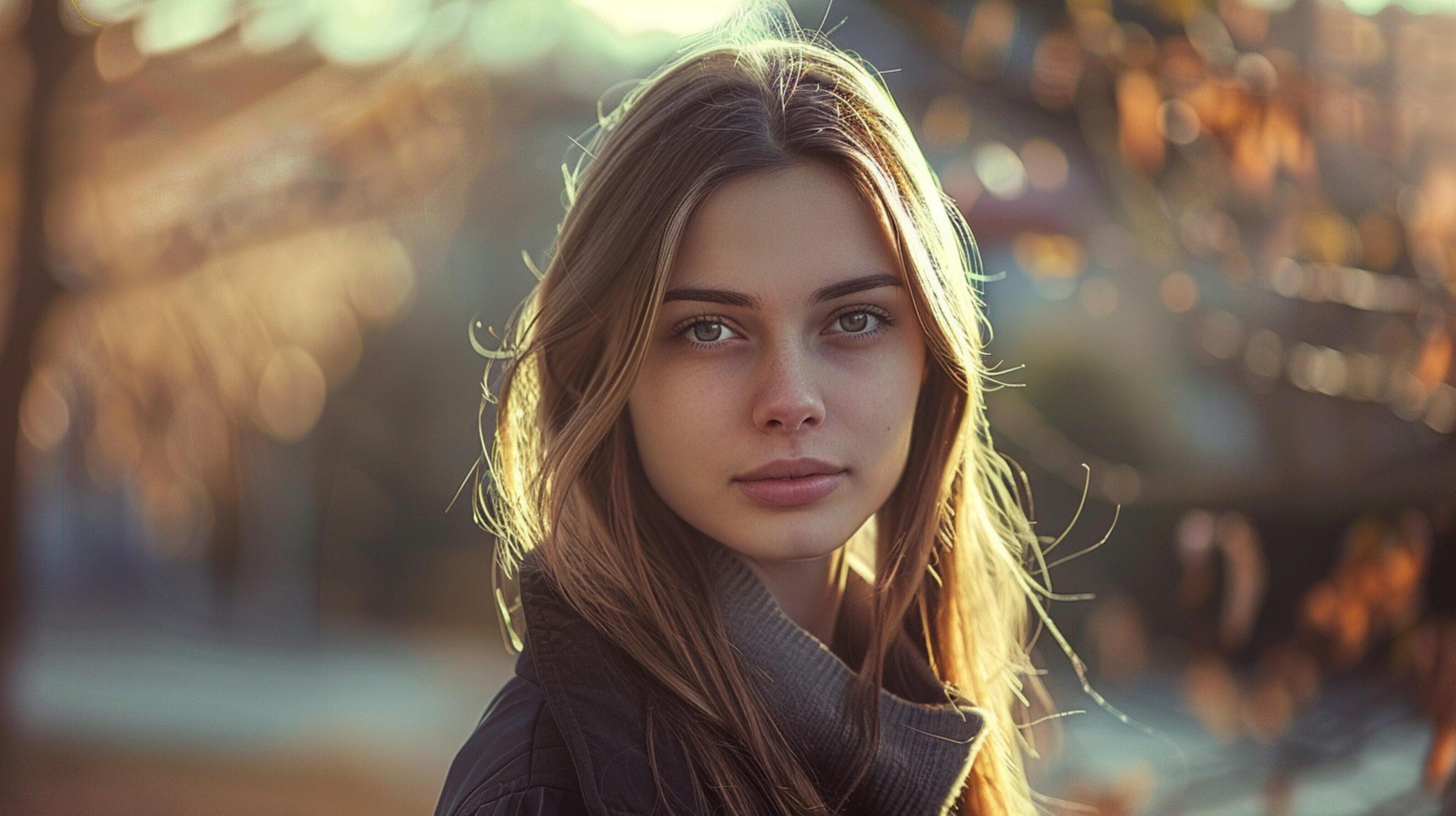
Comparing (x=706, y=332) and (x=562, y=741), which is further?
(x=706, y=332)

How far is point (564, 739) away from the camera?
1.22m

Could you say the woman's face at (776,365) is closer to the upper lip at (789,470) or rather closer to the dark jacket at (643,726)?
the upper lip at (789,470)

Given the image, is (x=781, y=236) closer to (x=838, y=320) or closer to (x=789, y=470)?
(x=838, y=320)

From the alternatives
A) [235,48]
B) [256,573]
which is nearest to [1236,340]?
[235,48]

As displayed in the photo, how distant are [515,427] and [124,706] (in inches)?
Result: 190

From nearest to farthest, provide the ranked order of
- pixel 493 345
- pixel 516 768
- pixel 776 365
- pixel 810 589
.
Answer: pixel 516 768, pixel 776 365, pixel 810 589, pixel 493 345

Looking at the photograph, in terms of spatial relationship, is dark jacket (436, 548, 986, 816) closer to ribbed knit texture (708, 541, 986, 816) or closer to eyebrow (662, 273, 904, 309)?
ribbed knit texture (708, 541, 986, 816)

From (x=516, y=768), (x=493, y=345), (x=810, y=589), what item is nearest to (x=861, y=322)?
(x=810, y=589)

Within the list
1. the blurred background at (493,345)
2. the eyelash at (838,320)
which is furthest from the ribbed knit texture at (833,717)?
the blurred background at (493,345)

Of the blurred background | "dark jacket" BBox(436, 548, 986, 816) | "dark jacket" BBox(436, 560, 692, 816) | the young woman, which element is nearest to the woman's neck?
the young woman

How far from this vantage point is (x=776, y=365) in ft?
4.37

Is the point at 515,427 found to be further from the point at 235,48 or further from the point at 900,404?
the point at 235,48

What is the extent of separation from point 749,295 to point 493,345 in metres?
5.31

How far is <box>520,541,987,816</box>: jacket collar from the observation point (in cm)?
121
